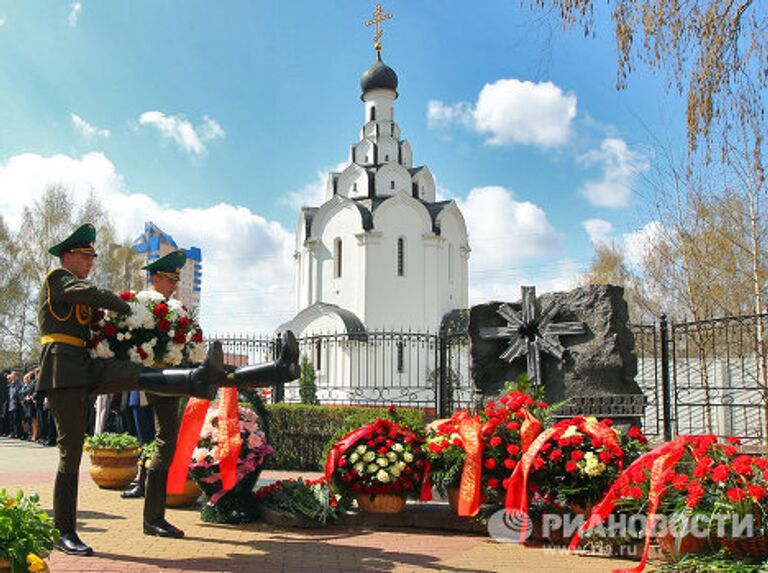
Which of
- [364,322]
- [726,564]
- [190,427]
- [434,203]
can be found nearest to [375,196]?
[434,203]

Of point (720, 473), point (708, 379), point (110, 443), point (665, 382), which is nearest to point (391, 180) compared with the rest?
point (708, 379)

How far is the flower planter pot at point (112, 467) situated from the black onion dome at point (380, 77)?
30.4 metres

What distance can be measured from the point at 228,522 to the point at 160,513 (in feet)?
2.65

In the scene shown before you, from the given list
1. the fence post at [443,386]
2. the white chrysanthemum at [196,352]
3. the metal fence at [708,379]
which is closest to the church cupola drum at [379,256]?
the metal fence at [708,379]

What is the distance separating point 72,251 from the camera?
484 cm

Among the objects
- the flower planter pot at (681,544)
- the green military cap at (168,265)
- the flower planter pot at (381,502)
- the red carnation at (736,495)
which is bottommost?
the flower planter pot at (381,502)

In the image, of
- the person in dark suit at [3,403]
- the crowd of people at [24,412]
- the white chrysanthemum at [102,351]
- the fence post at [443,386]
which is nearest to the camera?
the white chrysanthemum at [102,351]

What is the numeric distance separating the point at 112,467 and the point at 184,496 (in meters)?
1.68

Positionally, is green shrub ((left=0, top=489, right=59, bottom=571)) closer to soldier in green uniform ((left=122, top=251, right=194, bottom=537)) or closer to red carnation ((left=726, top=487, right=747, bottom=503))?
soldier in green uniform ((left=122, top=251, right=194, bottom=537))

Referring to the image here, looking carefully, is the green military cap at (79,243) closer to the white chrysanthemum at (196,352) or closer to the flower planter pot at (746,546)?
the white chrysanthemum at (196,352)

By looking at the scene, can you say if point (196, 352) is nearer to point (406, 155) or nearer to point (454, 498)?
point (454, 498)

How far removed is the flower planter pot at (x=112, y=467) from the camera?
797 cm

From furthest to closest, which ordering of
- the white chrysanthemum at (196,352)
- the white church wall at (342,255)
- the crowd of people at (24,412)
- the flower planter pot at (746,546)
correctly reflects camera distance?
1. the white church wall at (342,255)
2. the crowd of people at (24,412)
3. the white chrysanthemum at (196,352)
4. the flower planter pot at (746,546)

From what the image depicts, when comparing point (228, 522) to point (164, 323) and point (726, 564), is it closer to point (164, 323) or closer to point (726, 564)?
point (164, 323)
